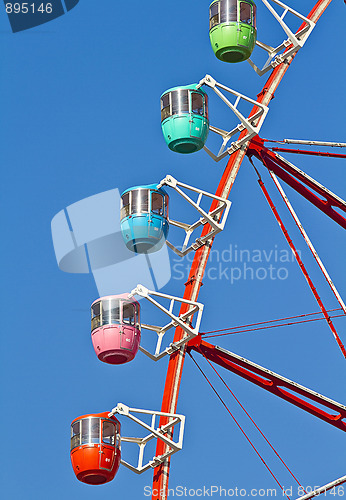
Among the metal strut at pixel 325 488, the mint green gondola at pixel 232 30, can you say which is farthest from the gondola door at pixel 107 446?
the mint green gondola at pixel 232 30

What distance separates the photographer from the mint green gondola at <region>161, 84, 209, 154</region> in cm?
3759

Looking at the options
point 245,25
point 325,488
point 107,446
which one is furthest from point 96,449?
point 245,25

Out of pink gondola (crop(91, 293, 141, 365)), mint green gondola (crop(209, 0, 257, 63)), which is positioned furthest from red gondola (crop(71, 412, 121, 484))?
mint green gondola (crop(209, 0, 257, 63))

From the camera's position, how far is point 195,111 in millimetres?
37812

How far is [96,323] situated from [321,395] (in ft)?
17.5

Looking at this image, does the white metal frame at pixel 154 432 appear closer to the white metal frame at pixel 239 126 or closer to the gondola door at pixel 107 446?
the gondola door at pixel 107 446

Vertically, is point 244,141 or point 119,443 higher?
point 244,141

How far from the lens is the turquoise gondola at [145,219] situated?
37.6m

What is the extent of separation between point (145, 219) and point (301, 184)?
3.71 metres

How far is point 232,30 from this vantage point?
38.4 m

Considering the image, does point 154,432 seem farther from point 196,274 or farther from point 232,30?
point 232,30

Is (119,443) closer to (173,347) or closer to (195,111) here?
(173,347)

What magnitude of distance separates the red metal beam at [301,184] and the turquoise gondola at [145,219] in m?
2.52

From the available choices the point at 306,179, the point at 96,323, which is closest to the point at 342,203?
the point at 306,179
